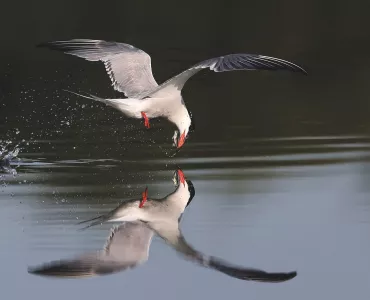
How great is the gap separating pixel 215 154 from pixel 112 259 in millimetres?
3285

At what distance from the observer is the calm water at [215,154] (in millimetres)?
6973

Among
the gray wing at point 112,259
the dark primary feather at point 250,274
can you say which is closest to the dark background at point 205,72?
the gray wing at point 112,259

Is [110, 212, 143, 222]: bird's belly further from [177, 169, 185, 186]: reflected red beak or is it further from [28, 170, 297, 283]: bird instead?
[177, 169, 185, 186]: reflected red beak

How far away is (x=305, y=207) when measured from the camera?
26.2ft

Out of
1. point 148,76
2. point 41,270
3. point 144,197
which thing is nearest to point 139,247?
point 41,270

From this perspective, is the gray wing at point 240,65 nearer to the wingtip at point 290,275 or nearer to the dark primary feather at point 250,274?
the dark primary feather at point 250,274

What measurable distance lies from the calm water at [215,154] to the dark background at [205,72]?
1.4 inches

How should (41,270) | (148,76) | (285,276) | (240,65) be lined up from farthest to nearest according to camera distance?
(148,76), (240,65), (41,270), (285,276)

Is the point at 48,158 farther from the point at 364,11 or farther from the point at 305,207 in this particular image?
the point at 364,11

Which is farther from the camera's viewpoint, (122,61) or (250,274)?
(122,61)

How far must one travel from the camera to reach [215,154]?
32.9 ft

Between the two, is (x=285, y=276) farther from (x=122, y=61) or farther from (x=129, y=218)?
(x=122, y=61)

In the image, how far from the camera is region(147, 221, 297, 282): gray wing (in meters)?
6.33

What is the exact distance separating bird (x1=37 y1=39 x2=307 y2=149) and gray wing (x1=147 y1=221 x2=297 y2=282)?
4.42 ft
